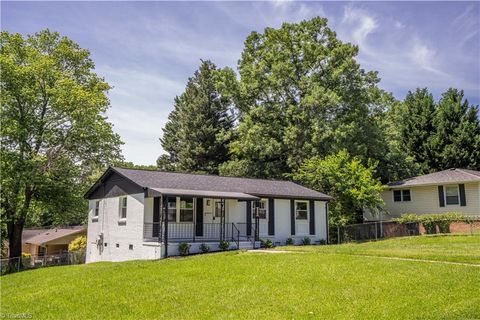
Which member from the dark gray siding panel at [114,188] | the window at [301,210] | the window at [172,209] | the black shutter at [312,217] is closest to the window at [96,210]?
the dark gray siding panel at [114,188]

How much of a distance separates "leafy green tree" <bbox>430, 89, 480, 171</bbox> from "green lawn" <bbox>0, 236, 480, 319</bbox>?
25683 mm

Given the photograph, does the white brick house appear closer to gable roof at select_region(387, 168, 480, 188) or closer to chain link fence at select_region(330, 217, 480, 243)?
chain link fence at select_region(330, 217, 480, 243)

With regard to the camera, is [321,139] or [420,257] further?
[321,139]

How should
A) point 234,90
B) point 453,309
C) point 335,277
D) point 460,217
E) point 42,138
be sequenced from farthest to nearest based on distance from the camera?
point 234,90 → point 42,138 → point 460,217 → point 335,277 → point 453,309

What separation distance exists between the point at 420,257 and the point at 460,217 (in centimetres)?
Answer: 1287

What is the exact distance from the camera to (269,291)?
30.5 ft

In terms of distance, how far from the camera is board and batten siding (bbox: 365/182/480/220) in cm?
2681

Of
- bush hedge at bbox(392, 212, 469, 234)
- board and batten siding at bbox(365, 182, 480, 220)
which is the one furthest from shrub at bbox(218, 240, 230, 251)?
board and batten siding at bbox(365, 182, 480, 220)

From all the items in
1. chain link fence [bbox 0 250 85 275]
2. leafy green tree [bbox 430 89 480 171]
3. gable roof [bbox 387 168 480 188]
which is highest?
leafy green tree [bbox 430 89 480 171]

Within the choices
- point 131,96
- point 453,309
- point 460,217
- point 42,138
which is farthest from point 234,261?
point 42,138

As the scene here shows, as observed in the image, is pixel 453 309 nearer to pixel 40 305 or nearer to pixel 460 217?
pixel 40 305

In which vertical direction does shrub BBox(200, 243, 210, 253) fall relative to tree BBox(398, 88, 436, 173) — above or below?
below

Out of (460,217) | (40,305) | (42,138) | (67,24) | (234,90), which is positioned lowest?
(40,305)

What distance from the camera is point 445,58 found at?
18172mm
